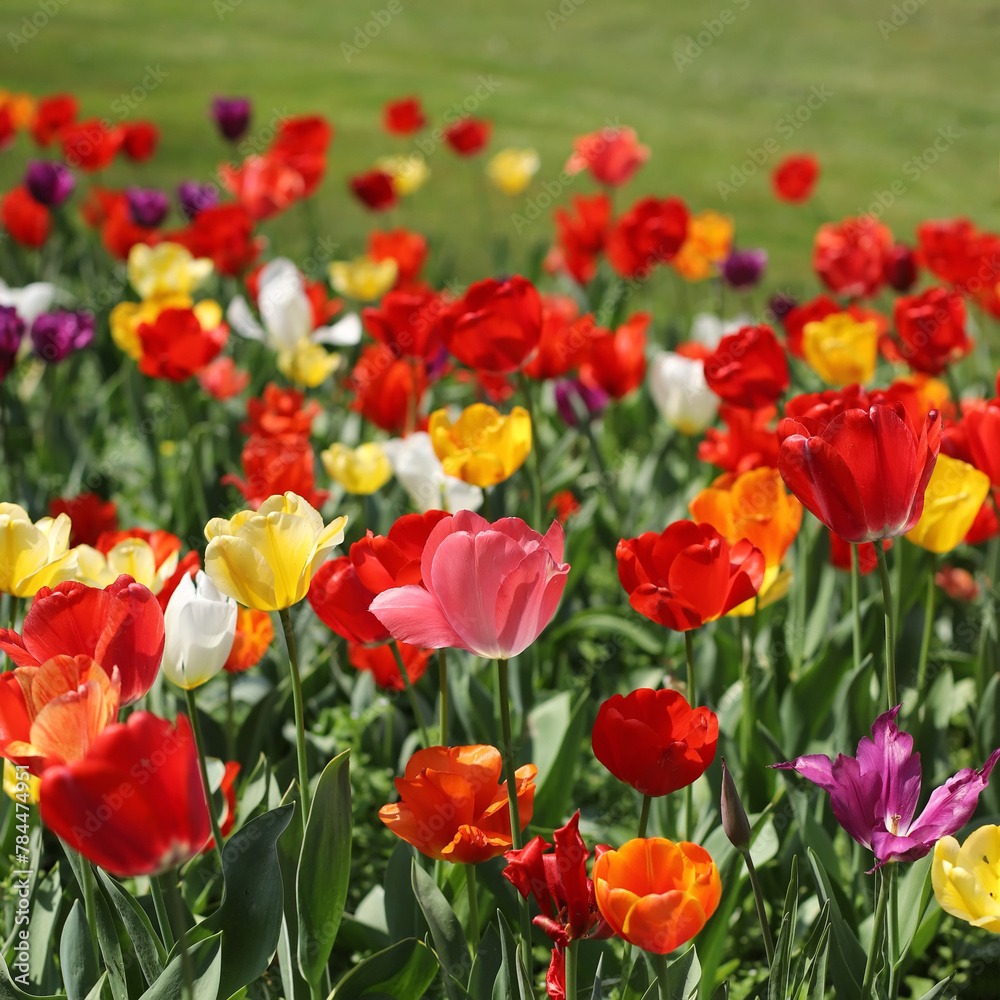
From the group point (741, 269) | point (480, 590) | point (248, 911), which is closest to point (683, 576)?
point (480, 590)

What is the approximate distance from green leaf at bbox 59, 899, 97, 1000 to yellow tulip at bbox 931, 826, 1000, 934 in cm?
108

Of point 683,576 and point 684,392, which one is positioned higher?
point 683,576

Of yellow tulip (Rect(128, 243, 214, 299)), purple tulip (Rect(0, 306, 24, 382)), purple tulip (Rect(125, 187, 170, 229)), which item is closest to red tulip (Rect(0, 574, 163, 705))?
purple tulip (Rect(0, 306, 24, 382))

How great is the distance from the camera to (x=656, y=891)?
3.85 feet

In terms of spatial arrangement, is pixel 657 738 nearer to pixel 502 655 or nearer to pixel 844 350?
pixel 502 655

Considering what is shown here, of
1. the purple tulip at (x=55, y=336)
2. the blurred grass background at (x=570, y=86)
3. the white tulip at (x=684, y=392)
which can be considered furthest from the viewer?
the blurred grass background at (x=570, y=86)

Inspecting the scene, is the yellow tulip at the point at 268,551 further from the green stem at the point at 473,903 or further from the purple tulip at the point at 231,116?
the purple tulip at the point at 231,116

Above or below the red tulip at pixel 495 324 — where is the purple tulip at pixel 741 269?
below

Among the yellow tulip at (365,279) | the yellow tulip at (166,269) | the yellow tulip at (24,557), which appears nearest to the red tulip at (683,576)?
the yellow tulip at (24,557)

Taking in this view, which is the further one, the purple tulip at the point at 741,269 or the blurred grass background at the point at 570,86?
the blurred grass background at the point at 570,86

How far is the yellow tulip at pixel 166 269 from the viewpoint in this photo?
3.63 m

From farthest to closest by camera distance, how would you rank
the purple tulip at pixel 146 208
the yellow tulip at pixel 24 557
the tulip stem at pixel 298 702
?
the purple tulip at pixel 146 208 → the yellow tulip at pixel 24 557 → the tulip stem at pixel 298 702

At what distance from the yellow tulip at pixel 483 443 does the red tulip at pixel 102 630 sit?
0.77 meters

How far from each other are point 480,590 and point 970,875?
0.62 m
